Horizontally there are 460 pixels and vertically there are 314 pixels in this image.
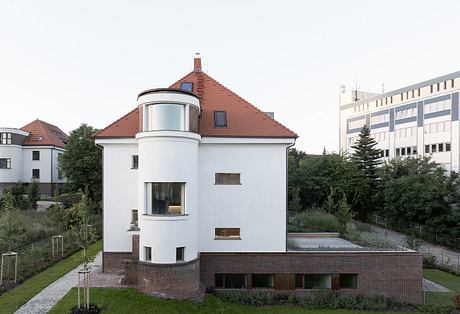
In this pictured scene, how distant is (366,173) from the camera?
39250mm

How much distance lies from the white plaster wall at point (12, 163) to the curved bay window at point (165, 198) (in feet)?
116

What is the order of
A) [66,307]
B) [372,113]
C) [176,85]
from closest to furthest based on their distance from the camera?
[66,307] → [176,85] → [372,113]

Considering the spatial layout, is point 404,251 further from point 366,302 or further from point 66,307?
point 66,307

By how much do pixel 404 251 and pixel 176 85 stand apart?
43.1ft

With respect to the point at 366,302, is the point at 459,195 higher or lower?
higher

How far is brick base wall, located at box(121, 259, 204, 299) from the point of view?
1306 centimetres

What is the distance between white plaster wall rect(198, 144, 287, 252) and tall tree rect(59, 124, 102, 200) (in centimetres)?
2201

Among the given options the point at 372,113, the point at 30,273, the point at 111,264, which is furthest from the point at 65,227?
the point at 372,113

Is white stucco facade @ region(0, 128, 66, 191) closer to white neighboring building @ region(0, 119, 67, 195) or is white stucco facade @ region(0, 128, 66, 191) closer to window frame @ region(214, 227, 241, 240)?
white neighboring building @ region(0, 119, 67, 195)

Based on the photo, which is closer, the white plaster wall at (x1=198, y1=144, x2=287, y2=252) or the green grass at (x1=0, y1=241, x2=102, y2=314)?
the green grass at (x1=0, y1=241, x2=102, y2=314)

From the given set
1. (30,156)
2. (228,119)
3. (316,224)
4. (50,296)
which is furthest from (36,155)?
(316,224)

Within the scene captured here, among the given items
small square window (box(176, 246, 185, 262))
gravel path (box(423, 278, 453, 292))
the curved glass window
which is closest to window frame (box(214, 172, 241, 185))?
the curved glass window

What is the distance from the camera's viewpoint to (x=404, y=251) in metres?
15.0

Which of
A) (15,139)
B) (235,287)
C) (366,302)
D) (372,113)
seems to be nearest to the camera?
(366,302)
